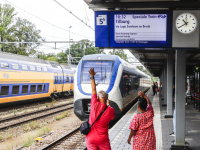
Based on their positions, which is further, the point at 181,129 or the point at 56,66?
the point at 56,66

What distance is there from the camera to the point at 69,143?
8.95 meters

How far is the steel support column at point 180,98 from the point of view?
6953 mm

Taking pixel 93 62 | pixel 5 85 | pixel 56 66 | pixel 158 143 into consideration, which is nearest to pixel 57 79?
pixel 56 66

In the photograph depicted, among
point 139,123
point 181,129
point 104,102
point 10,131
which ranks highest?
point 104,102

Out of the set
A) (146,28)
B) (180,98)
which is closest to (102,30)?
(146,28)

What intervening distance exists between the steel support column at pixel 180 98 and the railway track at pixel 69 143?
8.69ft

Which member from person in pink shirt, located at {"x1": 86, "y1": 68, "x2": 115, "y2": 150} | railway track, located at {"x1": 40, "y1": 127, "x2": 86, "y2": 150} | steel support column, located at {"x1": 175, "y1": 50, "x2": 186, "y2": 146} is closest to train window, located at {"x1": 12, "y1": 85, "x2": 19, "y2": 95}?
railway track, located at {"x1": 40, "y1": 127, "x2": 86, "y2": 150}

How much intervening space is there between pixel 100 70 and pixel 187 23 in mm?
6108

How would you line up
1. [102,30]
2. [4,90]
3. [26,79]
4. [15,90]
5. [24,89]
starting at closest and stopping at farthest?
[102,30] < [4,90] < [15,90] < [24,89] < [26,79]

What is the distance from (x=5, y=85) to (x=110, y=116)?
1311 centimetres

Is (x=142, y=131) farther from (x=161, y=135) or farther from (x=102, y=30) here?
(x=161, y=135)

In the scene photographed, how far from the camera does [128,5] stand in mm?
6754

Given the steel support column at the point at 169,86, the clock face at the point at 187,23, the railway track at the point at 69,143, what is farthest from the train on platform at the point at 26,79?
the clock face at the point at 187,23

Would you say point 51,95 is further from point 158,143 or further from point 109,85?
point 158,143
